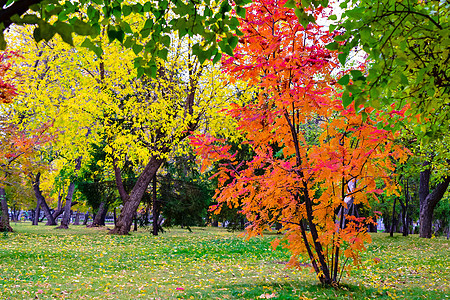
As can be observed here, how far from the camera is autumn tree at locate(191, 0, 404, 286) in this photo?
591 cm

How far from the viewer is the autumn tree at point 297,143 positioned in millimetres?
5914

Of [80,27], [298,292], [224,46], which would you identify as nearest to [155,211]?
[298,292]

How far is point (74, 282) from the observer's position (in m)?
7.10

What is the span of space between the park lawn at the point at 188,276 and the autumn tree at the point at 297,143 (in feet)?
3.21

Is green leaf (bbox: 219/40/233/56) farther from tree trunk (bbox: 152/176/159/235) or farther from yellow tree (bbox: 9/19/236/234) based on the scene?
tree trunk (bbox: 152/176/159/235)

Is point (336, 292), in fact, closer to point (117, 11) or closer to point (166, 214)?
point (117, 11)

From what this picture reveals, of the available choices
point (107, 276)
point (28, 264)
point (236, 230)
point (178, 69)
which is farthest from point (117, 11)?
point (236, 230)

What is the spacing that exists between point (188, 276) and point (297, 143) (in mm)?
4042

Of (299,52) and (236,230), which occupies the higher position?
(299,52)

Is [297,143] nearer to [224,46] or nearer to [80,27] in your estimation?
[224,46]

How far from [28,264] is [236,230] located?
65.6 ft

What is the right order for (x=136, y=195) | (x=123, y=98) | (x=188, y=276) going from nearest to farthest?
(x=188, y=276) < (x=136, y=195) < (x=123, y=98)

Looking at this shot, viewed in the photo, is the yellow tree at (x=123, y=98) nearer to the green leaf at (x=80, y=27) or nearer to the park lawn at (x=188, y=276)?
the park lawn at (x=188, y=276)

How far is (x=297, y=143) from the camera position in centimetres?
638
